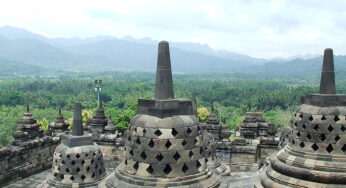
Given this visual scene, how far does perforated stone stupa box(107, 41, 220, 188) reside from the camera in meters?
6.31

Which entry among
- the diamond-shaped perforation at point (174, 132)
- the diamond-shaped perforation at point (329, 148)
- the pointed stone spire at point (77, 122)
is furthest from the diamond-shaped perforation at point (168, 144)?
the pointed stone spire at point (77, 122)

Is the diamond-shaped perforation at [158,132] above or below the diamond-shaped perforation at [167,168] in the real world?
above

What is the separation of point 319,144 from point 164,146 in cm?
356

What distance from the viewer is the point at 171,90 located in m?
6.82

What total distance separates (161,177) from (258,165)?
1337 cm

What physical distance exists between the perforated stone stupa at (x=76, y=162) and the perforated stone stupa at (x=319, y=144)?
19.7 ft

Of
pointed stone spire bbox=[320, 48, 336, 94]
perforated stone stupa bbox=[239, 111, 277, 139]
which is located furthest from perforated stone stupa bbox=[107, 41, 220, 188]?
perforated stone stupa bbox=[239, 111, 277, 139]

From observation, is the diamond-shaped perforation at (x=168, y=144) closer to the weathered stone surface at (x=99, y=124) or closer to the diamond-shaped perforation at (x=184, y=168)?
the diamond-shaped perforation at (x=184, y=168)

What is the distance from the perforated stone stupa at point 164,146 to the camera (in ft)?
20.7

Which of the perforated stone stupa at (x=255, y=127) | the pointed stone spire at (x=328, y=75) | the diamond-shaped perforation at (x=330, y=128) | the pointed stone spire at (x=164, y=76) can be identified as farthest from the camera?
the perforated stone stupa at (x=255, y=127)

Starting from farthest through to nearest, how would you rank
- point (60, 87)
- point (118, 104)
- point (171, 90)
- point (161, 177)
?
point (60, 87) → point (118, 104) → point (171, 90) → point (161, 177)

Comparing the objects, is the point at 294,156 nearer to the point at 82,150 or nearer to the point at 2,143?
the point at 82,150

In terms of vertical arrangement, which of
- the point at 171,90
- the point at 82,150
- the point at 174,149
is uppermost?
the point at 171,90

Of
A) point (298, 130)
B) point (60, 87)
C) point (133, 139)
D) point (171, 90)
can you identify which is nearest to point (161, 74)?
point (171, 90)
